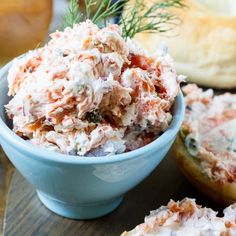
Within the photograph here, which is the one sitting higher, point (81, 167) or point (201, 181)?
point (81, 167)

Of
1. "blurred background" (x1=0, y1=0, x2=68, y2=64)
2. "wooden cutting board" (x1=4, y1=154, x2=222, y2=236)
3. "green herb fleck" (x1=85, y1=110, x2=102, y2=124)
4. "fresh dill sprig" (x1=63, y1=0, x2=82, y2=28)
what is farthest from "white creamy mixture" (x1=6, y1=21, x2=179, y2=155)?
"blurred background" (x1=0, y1=0, x2=68, y2=64)

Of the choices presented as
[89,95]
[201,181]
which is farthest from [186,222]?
[89,95]

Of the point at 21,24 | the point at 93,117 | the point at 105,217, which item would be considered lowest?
the point at 105,217

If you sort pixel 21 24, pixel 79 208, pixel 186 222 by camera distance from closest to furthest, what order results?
1. pixel 186 222
2. pixel 79 208
3. pixel 21 24

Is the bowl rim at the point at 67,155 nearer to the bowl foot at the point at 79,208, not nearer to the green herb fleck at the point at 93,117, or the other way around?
the green herb fleck at the point at 93,117

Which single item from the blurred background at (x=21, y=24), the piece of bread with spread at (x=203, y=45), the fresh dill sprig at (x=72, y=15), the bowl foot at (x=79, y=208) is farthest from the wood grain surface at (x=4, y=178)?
the piece of bread with spread at (x=203, y=45)

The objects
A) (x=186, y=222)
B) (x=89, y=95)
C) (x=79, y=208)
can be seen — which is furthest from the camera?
(x=79, y=208)

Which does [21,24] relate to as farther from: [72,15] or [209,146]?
[209,146]
